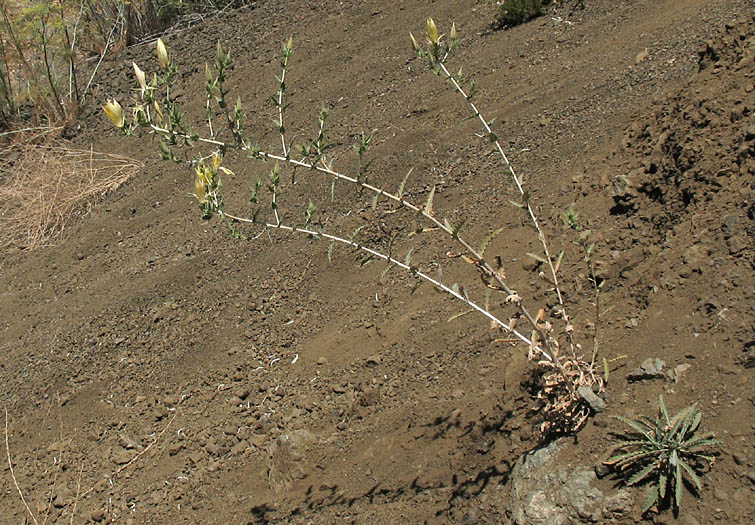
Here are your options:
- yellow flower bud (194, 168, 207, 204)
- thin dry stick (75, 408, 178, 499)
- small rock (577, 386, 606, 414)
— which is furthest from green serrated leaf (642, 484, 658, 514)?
thin dry stick (75, 408, 178, 499)

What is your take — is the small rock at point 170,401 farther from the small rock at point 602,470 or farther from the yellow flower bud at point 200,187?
the small rock at point 602,470

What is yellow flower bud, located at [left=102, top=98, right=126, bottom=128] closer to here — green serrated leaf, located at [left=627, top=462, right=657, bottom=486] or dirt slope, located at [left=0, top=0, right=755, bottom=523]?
dirt slope, located at [left=0, top=0, right=755, bottom=523]

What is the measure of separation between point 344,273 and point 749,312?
76.4 inches

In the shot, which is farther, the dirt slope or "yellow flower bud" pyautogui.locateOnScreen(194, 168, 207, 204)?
the dirt slope

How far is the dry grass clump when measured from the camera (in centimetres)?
535

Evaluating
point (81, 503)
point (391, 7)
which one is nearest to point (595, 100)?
point (391, 7)

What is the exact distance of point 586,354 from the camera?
8.52ft

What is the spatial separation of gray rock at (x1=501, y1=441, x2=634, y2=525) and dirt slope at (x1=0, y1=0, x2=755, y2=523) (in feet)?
0.17

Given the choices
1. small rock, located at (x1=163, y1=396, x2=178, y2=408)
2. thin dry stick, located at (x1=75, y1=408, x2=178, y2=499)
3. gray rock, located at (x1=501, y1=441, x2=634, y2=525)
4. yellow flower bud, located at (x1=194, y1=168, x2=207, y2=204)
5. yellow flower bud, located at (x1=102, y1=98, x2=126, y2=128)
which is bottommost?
thin dry stick, located at (x1=75, y1=408, x2=178, y2=499)

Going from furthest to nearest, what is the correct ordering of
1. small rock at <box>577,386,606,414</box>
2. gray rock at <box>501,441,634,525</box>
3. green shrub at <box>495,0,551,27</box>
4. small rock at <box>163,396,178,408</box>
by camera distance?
1. green shrub at <box>495,0,551,27</box>
2. small rock at <box>163,396,178,408</box>
3. small rock at <box>577,386,606,414</box>
4. gray rock at <box>501,441,634,525</box>

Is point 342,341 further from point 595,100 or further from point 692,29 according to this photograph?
point 692,29

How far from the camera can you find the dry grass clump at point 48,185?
5.35m

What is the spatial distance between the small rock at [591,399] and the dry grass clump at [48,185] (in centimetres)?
408

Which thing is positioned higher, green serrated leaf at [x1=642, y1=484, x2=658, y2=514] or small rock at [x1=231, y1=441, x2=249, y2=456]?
green serrated leaf at [x1=642, y1=484, x2=658, y2=514]
